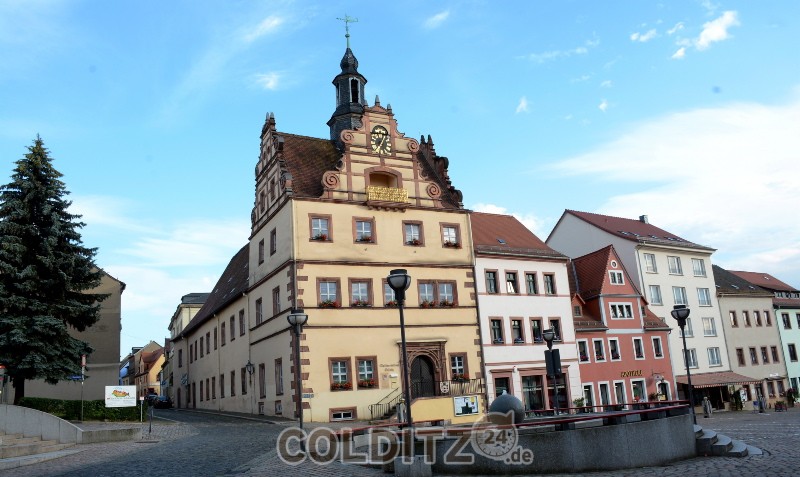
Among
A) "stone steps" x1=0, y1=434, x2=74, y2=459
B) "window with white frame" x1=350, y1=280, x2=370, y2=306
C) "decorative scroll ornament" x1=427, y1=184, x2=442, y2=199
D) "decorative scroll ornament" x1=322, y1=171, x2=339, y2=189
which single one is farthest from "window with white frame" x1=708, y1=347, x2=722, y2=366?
"stone steps" x1=0, y1=434, x2=74, y2=459

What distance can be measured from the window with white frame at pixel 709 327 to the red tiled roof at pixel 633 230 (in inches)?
251

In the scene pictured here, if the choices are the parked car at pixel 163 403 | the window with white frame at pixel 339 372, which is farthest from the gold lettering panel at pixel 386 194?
the parked car at pixel 163 403

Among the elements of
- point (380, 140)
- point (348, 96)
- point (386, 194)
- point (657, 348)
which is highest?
point (348, 96)

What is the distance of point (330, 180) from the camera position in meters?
37.0

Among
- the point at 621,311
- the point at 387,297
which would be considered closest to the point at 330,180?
the point at 387,297

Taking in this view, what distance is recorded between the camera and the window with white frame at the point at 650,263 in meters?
57.7

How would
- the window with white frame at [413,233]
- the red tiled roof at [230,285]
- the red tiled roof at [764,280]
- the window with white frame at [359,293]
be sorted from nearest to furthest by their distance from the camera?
the window with white frame at [359,293] < the window with white frame at [413,233] < the red tiled roof at [230,285] < the red tiled roof at [764,280]

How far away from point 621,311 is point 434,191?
61.4 feet

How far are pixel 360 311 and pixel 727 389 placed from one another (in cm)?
3785

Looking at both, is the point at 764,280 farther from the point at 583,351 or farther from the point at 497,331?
the point at 497,331

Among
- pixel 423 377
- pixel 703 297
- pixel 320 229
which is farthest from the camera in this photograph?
pixel 703 297

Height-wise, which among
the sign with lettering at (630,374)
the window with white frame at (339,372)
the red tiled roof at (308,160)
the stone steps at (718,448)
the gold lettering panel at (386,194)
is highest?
the red tiled roof at (308,160)

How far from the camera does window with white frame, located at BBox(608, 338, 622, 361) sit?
48.3 m

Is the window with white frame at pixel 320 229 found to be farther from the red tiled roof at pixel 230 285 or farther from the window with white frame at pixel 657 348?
the window with white frame at pixel 657 348
